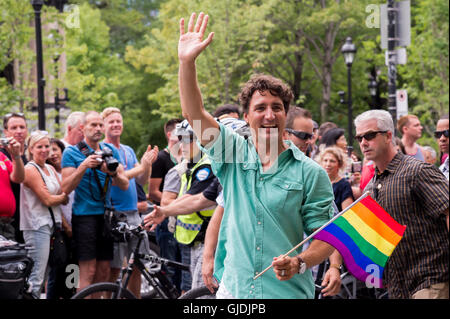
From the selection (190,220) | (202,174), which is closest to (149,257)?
(190,220)

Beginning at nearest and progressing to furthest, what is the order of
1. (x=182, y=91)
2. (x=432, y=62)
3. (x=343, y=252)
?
(x=182, y=91)
(x=343, y=252)
(x=432, y=62)

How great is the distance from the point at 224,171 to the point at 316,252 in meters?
0.61

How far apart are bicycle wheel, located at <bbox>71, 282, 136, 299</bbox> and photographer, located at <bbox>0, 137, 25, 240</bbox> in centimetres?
125

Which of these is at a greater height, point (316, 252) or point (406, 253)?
point (316, 252)

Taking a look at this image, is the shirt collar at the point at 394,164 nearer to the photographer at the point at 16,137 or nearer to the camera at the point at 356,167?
the camera at the point at 356,167

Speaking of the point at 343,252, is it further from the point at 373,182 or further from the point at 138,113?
the point at 138,113

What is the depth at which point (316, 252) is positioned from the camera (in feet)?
11.7

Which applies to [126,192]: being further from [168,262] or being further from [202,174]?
[202,174]

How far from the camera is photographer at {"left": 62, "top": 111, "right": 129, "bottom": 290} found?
733cm

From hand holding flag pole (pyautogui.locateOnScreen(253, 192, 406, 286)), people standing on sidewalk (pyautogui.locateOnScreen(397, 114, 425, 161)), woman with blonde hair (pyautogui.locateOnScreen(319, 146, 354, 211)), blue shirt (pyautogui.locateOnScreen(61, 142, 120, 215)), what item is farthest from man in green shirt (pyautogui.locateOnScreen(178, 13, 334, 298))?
people standing on sidewalk (pyautogui.locateOnScreen(397, 114, 425, 161))

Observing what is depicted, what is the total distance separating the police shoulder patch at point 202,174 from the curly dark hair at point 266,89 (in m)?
2.46

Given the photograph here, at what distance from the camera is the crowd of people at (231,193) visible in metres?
3.53

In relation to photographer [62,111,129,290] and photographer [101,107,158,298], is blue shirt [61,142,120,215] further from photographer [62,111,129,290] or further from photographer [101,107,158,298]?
photographer [101,107,158,298]
